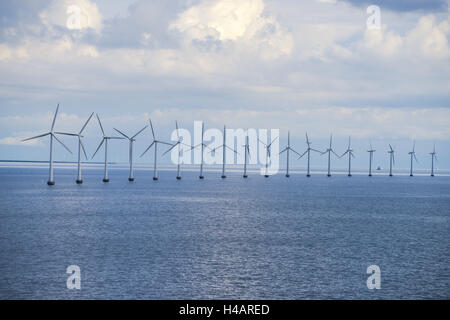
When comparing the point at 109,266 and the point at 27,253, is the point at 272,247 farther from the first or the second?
the point at 27,253

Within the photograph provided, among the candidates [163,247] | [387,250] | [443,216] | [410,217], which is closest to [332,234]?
[387,250]

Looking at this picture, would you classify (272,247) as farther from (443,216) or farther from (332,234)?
(443,216)

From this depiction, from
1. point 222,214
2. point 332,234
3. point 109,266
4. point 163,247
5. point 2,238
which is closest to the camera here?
point 109,266

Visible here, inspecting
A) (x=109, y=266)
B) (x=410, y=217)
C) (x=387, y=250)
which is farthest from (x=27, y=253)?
(x=410, y=217)

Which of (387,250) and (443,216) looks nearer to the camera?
(387,250)

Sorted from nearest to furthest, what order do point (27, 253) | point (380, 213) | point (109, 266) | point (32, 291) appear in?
point (32, 291), point (109, 266), point (27, 253), point (380, 213)

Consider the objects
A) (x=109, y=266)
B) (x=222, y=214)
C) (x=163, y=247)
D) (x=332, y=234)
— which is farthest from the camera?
(x=222, y=214)

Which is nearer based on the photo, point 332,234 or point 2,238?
point 2,238
